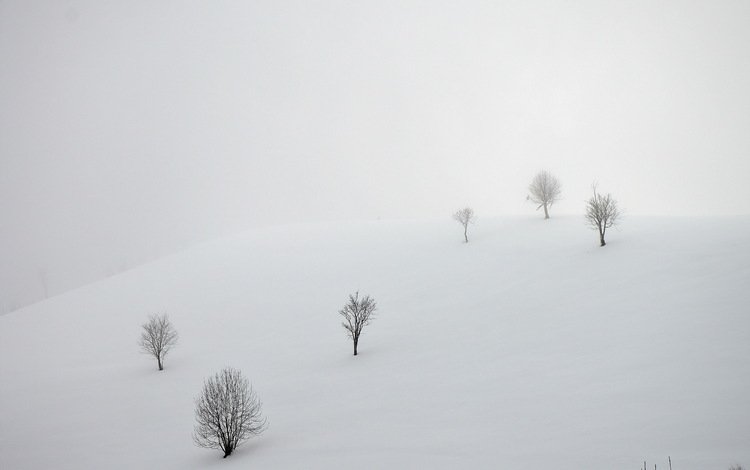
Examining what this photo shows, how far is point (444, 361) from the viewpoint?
2477 cm

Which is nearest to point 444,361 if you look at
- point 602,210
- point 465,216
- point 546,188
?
point 602,210

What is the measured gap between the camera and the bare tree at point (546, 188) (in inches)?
2026

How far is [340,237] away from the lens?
64.9 metres

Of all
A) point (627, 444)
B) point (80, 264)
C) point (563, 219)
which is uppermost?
point (80, 264)

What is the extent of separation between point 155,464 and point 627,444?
23457 mm

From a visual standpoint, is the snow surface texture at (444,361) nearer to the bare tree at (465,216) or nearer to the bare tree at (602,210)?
the bare tree at (465,216)

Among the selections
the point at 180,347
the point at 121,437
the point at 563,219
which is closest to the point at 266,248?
the point at 180,347

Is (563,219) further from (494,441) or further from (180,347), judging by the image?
(180,347)

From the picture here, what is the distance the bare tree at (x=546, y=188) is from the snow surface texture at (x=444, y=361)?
296 centimetres

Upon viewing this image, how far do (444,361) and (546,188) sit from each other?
37.6 meters

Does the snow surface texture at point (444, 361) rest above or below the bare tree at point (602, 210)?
below

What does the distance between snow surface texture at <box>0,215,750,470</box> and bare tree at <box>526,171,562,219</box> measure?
9.71 feet

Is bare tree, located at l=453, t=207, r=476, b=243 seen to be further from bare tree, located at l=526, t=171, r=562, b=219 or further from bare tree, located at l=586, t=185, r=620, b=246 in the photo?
bare tree, located at l=586, t=185, r=620, b=246

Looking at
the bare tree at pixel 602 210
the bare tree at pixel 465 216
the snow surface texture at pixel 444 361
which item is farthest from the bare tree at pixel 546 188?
the bare tree at pixel 602 210
